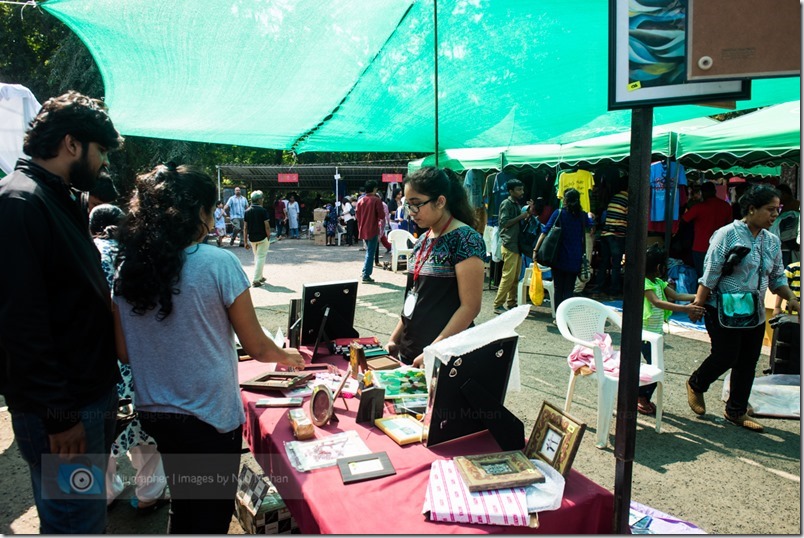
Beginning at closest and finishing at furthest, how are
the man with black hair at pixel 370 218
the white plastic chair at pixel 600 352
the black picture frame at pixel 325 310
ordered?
the black picture frame at pixel 325 310 → the white plastic chair at pixel 600 352 → the man with black hair at pixel 370 218

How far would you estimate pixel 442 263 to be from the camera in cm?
253

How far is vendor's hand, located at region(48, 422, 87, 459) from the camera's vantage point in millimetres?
1490

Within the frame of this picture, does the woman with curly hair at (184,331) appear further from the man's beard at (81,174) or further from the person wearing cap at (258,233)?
the person wearing cap at (258,233)

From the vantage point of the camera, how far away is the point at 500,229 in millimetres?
7512

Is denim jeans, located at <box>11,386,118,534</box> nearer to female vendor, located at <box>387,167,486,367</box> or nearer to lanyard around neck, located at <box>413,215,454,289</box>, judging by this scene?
female vendor, located at <box>387,167,486,367</box>

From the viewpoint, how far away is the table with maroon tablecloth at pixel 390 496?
143 centimetres

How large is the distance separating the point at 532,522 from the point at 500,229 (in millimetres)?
6298

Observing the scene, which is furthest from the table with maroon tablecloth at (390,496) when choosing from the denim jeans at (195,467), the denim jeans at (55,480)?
the denim jeans at (55,480)

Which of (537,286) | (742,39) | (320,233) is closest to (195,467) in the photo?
(742,39)

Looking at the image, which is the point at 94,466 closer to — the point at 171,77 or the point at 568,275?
the point at 171,77

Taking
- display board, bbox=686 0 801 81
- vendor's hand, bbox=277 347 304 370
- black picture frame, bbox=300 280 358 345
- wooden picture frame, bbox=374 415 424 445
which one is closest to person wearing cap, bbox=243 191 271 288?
black picture frame, bbox=300 280 358 345

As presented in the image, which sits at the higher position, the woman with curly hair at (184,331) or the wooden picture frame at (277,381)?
the woman with curly hair at (184,331)

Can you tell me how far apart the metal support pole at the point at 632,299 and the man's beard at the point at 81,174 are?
1.73m

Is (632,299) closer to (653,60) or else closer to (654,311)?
(653,60)
